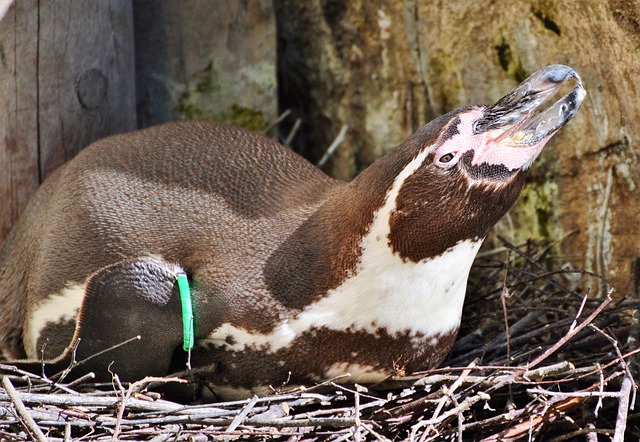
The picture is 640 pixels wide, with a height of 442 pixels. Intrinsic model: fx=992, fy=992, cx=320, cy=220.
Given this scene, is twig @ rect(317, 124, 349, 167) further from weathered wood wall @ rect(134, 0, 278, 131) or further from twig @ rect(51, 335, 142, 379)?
twig @ rect(51, 335, 142, 379)

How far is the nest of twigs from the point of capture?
2838 millimetres

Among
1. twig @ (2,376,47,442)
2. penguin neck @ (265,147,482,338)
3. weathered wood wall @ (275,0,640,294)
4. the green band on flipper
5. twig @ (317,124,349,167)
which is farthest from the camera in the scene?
twig @ (317,124,349,167)

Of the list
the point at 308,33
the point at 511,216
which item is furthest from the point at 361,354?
the point at 308,33

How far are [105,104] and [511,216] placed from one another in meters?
1.71

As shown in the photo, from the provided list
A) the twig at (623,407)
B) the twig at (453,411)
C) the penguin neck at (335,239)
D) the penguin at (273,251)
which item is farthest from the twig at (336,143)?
the twig at (623,407)

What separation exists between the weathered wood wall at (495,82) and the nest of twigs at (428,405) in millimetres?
507

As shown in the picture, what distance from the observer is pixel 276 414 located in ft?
9.60

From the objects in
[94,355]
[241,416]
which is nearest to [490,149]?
[241,416]

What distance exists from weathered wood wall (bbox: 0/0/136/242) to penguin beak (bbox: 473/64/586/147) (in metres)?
1.68

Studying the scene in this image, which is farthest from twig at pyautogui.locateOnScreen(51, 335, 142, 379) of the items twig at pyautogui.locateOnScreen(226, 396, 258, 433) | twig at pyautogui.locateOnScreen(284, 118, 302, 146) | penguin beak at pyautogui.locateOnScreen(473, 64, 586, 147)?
twig at pyautogui.locateOnScreen(284, 118, 302, 146)

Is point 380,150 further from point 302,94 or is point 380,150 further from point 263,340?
point 263,340

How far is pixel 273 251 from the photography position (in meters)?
3.13

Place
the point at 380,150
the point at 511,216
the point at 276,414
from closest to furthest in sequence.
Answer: the point at 276,414, the point at 511,216, the point at 380,150

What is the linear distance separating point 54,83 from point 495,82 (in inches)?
67.9
